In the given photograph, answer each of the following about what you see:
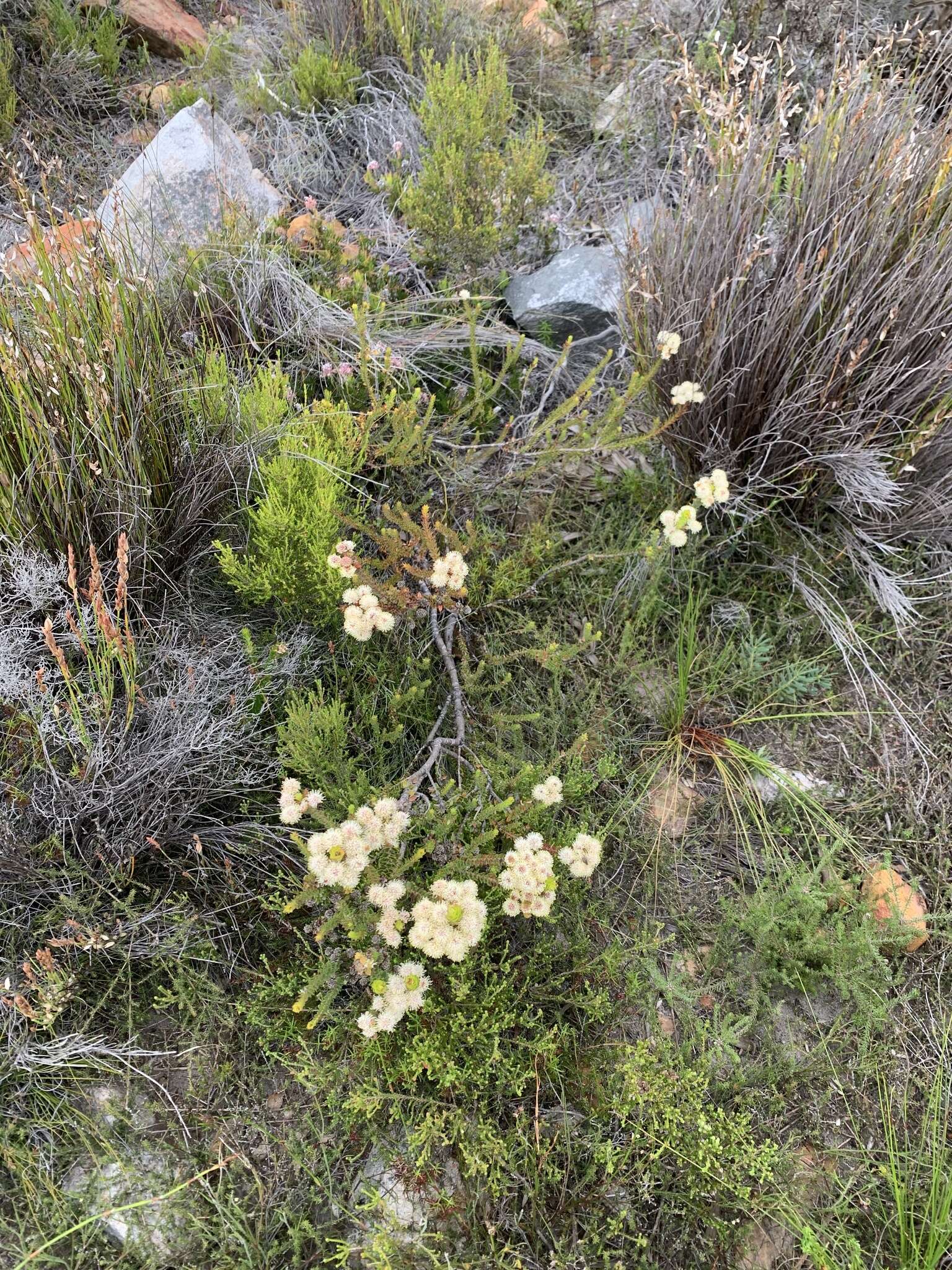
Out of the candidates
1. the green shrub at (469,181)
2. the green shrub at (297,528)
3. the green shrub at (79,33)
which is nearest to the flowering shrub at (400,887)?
the green shrub at (297,528)

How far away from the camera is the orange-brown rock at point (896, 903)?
6.68ft

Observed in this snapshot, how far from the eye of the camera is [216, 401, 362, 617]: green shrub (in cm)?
218

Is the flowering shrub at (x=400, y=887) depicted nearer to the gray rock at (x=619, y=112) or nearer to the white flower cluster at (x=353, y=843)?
the white flower cluster at (x=353, y=843)

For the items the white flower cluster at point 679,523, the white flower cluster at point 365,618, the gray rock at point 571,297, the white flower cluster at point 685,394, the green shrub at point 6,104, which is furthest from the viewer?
the green shrub at point 6,104

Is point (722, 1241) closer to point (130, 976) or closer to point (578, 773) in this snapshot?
point (578, 773)

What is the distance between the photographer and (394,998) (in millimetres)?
1573

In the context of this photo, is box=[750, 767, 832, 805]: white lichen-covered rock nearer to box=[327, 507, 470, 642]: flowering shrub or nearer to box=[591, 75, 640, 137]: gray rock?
box=[327, 507, 470, 642]: flowering shrub

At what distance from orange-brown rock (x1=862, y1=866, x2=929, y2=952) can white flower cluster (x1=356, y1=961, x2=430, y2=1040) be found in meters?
1.20

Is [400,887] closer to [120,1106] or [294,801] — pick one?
[294,801]

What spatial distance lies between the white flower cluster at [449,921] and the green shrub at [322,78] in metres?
4.03

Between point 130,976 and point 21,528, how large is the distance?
1198mm

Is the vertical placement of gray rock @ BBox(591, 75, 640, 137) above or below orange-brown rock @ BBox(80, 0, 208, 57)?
below

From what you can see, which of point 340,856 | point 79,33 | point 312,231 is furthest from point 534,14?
point 340,856

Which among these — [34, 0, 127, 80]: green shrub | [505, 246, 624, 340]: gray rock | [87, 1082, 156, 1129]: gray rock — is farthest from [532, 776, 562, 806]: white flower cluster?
[34, 0, 127, 80]: green shrub
